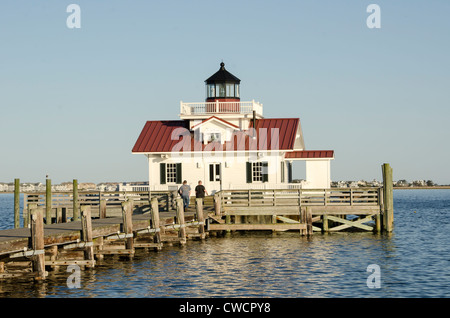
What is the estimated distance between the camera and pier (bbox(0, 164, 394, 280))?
2011 cm

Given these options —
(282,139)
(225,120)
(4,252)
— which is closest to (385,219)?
(282,139)

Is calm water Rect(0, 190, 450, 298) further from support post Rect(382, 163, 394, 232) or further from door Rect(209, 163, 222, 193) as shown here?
door Rect(209, 163, 222, 193)

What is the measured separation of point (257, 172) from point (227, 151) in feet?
6.91

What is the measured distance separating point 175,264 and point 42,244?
6.29 meters

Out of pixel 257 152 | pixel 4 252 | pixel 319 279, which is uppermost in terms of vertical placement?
pixel 257 152

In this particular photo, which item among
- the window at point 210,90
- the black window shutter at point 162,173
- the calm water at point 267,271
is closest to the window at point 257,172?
the black window shutter at point 162,173

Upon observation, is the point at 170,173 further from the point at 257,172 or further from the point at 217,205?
the point at 217,205

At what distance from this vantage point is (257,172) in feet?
131

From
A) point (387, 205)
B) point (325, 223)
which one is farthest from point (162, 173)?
point (387, 205)

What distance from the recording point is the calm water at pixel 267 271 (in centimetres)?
1884

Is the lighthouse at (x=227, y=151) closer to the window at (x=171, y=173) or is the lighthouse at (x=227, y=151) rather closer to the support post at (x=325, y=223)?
the window at (x=171, y=173)

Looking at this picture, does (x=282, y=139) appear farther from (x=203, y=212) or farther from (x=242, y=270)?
(x=242, y=270)

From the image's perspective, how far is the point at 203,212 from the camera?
105 ft

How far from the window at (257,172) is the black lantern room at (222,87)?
5.53 meters
